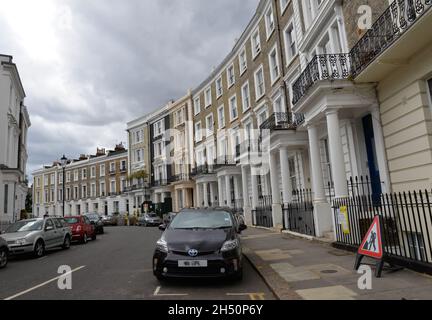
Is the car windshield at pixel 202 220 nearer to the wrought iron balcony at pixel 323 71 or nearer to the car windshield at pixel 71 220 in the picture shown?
the wrought iron balcony at pixel 323 71

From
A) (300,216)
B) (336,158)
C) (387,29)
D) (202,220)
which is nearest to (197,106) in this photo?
(300,216)

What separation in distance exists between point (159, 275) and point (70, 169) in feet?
207

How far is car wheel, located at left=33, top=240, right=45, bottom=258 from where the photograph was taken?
12.4 m

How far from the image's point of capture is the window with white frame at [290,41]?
17.9 meters

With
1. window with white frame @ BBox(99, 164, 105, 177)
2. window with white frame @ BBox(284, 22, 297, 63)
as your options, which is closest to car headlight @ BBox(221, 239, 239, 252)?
window with white frame @ BBox(284, 22, 297, 63)

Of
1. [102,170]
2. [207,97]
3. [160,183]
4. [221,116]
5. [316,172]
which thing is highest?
[207,97]

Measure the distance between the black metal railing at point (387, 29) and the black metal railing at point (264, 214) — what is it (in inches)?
415

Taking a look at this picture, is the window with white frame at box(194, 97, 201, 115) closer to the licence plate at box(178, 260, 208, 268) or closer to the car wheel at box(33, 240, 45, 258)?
the car wheel at box(33, 240, 45, 258)

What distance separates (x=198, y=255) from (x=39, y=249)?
856 cm

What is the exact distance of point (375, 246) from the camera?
680 centimetres

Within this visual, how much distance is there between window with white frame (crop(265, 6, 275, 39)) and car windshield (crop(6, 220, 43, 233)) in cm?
1586

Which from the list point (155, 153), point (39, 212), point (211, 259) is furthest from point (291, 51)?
point (39, 212)

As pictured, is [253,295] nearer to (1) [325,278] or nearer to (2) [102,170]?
(1) [325,278]
